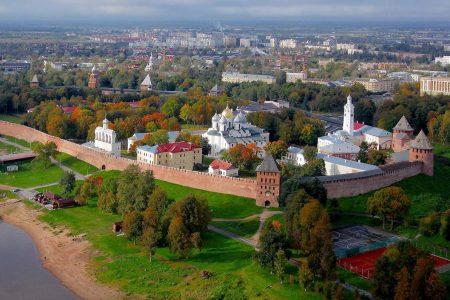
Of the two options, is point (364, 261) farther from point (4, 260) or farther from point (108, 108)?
point (108, 108)

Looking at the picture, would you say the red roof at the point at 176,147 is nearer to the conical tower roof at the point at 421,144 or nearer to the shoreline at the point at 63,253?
the shoreline at the point at 63,253

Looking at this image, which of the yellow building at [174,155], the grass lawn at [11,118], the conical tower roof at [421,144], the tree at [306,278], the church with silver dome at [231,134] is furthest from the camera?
the grass lawn at [11,118]

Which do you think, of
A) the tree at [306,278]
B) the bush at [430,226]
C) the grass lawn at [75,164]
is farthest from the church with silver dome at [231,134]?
the tree at [306,278]

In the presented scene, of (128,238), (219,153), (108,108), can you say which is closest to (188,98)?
(108,108)

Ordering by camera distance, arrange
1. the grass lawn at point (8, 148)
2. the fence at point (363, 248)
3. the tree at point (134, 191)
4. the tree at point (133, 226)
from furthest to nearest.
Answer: the grass lawn at point (8, 148), the tree at point (134, 191), the tree at point (133, 226), the fence at point (363, 248)

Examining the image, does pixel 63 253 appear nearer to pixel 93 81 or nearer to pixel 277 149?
pixel 277 149

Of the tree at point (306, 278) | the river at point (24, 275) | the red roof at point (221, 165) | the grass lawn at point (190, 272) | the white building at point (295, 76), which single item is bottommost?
the river at point (24, 275)

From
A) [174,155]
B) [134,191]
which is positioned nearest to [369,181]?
[174,155]

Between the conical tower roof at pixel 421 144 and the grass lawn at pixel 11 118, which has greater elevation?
the conical tower roof at pixel 421 144
